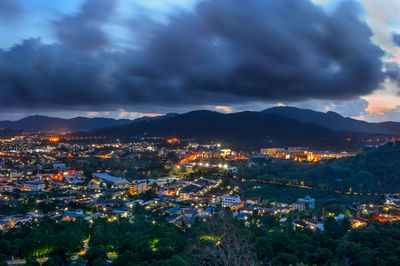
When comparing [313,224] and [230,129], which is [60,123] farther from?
[313,224]

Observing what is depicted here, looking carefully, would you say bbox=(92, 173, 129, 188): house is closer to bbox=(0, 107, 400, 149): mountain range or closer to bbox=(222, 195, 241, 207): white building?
bbox=(222, 195, 241, 207): white building

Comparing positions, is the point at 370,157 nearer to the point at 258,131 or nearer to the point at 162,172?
the point at 162,172

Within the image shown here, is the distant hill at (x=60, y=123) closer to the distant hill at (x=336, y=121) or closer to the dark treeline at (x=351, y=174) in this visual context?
the distant hill at (x=336, y=121)

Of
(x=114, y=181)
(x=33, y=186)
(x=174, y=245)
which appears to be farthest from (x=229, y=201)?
(x=33, y=186)

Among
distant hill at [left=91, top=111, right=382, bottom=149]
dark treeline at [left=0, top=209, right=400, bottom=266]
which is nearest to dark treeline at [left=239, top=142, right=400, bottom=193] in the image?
dark treeline at [left=0, top=209, right=400, bottom=266]

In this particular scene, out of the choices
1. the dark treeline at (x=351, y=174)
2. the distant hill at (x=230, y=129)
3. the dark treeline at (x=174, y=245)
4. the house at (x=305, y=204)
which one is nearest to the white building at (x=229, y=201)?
the house at (x=305, y=204)
